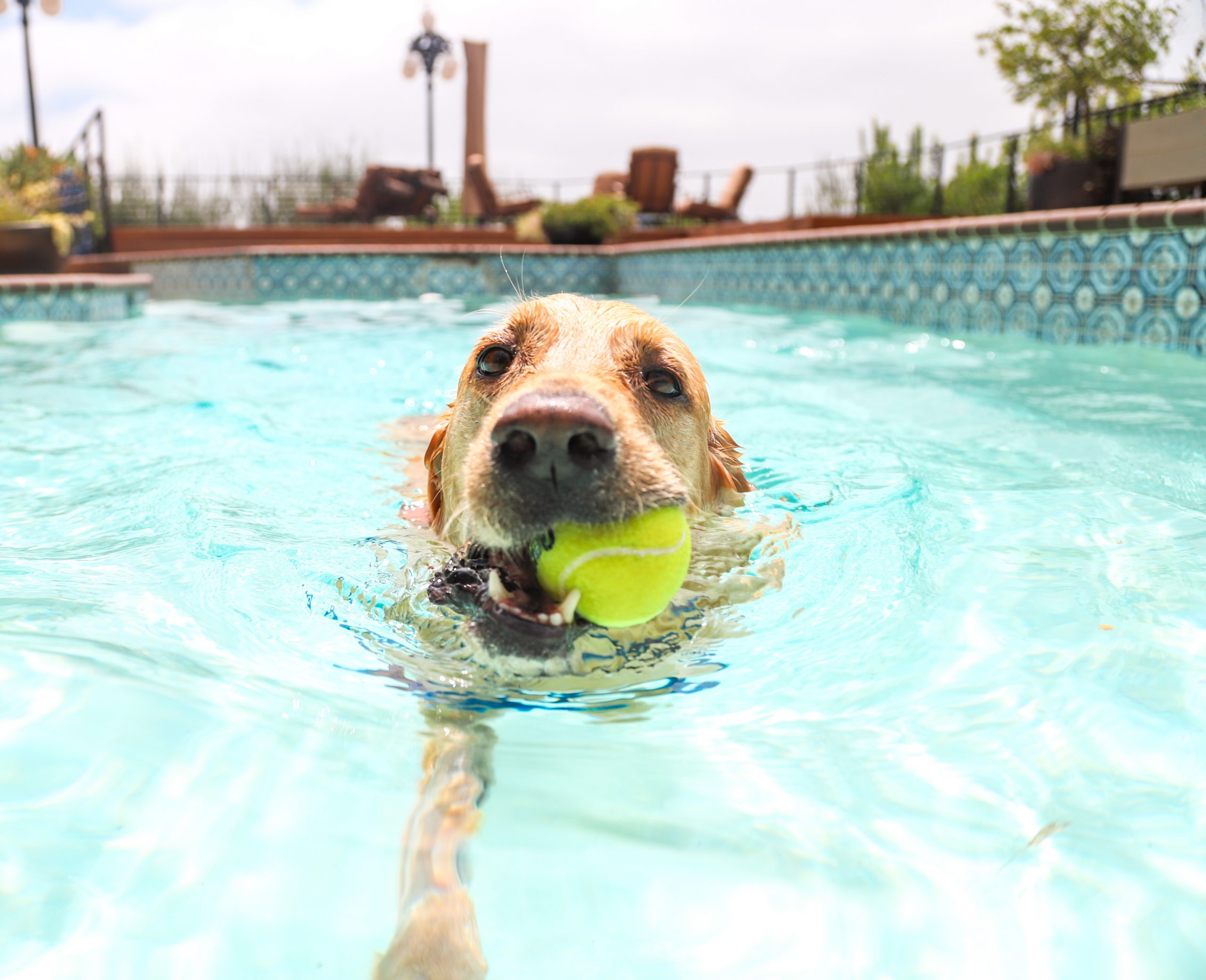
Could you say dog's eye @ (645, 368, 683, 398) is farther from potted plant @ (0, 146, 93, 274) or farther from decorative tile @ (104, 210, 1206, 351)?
potted plant @ (0, 146, 93, 274)

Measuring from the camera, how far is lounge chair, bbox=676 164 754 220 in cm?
2147

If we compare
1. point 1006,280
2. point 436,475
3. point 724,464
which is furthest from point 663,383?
point 1006,280

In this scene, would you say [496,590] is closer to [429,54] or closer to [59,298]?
[59,298]

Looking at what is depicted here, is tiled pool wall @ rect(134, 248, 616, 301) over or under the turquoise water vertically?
over

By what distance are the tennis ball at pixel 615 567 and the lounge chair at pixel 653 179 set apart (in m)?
21.1

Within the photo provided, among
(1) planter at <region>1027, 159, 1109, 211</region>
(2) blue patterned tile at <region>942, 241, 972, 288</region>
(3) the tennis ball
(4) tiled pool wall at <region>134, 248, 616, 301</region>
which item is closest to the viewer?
(3) the tennis ball

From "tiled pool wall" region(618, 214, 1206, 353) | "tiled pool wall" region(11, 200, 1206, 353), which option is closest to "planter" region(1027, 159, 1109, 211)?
"tiled pool wall" region(11, 200, 1206, 353)

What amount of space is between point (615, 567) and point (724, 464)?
1.46m

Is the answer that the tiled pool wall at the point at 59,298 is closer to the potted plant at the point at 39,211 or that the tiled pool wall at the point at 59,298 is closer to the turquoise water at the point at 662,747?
the potted plant at the point at 39,211

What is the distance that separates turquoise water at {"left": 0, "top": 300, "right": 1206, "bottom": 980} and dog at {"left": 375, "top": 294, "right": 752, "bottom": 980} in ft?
0.19

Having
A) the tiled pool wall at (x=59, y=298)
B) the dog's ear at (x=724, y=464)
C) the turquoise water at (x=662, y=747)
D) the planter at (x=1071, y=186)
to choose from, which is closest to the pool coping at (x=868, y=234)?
the planter at (x=1071, y=186)

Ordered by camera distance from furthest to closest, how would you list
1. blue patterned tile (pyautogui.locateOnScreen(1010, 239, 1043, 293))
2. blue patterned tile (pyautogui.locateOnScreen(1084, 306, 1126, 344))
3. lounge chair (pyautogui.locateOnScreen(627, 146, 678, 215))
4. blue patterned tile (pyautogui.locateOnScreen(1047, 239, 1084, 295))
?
lounge chair (pyautogui.locateOnScreen(627, 146, 678, 215)) < blue patterned tile (pyautogui.locateOnScreen(1010, 239, 1043, 293)) < blue patterned tile (pyautogui.locateOnScreen(1047, 239, 1084, 295)) < blue patterned tile (pyautogui.locateOnScreen(1084, 306, 1126, 344))

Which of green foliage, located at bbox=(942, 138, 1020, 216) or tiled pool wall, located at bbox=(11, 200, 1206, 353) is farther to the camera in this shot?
green foliage, located at bbox=(942, 138, 1020, 216)

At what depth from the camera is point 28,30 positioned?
824 inches
